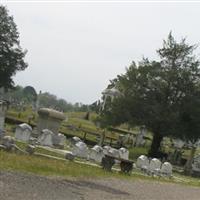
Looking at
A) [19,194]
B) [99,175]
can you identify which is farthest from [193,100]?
[19,194]

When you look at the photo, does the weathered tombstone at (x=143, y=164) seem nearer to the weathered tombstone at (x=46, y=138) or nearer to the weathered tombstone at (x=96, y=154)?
the weathered tombstone at (x=96, y=154)

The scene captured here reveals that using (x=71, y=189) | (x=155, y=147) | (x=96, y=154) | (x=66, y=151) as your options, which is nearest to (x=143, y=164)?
(x=96, y=154)

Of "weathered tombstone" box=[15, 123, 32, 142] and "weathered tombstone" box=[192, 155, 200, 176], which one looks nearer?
"weathered tombstone" box=[15, 123, 32, 142]

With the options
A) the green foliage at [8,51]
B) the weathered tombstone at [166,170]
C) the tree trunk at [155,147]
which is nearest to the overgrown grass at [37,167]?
the weathered tombstone at [166,170]

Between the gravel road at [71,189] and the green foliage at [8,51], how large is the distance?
5176 cm

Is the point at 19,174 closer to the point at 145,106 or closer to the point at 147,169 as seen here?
the point at 147,169

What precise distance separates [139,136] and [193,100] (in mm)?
11409

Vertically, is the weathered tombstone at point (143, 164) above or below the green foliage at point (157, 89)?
below

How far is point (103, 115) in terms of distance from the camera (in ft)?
176

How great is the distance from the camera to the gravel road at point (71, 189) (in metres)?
13.6

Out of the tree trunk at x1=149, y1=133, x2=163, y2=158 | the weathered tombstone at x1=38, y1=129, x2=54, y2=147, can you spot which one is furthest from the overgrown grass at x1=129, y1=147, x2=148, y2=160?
the weathered tombstone at x1=38, y1=129, x2=54, y2=147

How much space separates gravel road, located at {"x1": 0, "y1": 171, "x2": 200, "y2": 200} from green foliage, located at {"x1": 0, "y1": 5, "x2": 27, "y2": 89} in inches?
2038

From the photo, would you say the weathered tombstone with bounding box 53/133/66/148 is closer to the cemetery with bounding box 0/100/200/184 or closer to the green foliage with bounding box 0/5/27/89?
the cemetery with bounding box 0/100/200/184

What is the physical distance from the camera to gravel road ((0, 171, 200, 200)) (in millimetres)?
13602
